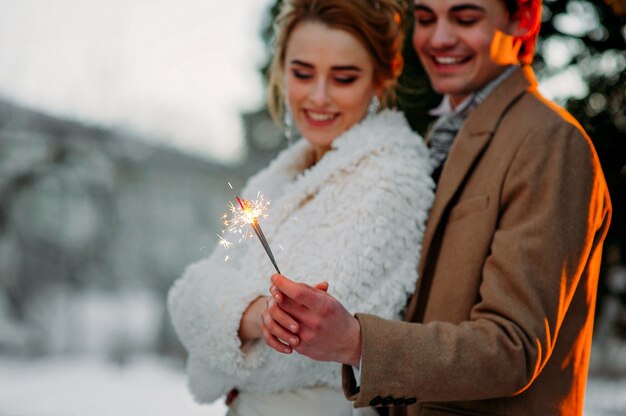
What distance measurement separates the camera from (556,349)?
167 centimetres

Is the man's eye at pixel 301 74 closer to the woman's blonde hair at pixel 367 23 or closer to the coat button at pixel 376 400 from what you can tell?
the woman's blonde hair at pixel 367 23

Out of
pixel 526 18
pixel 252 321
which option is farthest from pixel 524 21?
pixel 252 321

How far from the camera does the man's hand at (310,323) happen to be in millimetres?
1252

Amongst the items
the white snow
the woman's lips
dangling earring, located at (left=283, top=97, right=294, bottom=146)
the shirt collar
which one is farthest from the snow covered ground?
the shirt collar

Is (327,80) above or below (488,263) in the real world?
above

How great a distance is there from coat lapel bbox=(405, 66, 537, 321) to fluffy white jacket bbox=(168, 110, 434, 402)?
32mm

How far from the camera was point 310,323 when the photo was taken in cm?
129

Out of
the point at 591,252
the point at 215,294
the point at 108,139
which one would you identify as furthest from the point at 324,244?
the point at 108,139

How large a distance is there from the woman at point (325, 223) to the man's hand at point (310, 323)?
333mm

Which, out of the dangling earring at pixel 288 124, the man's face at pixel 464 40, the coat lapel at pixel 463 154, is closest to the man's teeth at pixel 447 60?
the man's face at pixel 464 40

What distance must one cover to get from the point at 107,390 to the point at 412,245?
6.31 metres

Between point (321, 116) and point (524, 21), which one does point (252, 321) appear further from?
point (524, 21)

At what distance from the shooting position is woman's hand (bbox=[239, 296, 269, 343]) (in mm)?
1770

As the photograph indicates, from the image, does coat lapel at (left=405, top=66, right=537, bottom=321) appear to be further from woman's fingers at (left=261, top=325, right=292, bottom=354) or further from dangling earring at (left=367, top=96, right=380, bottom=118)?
woman's fingers at (left=261, top=325, right=292, bottom=354)
